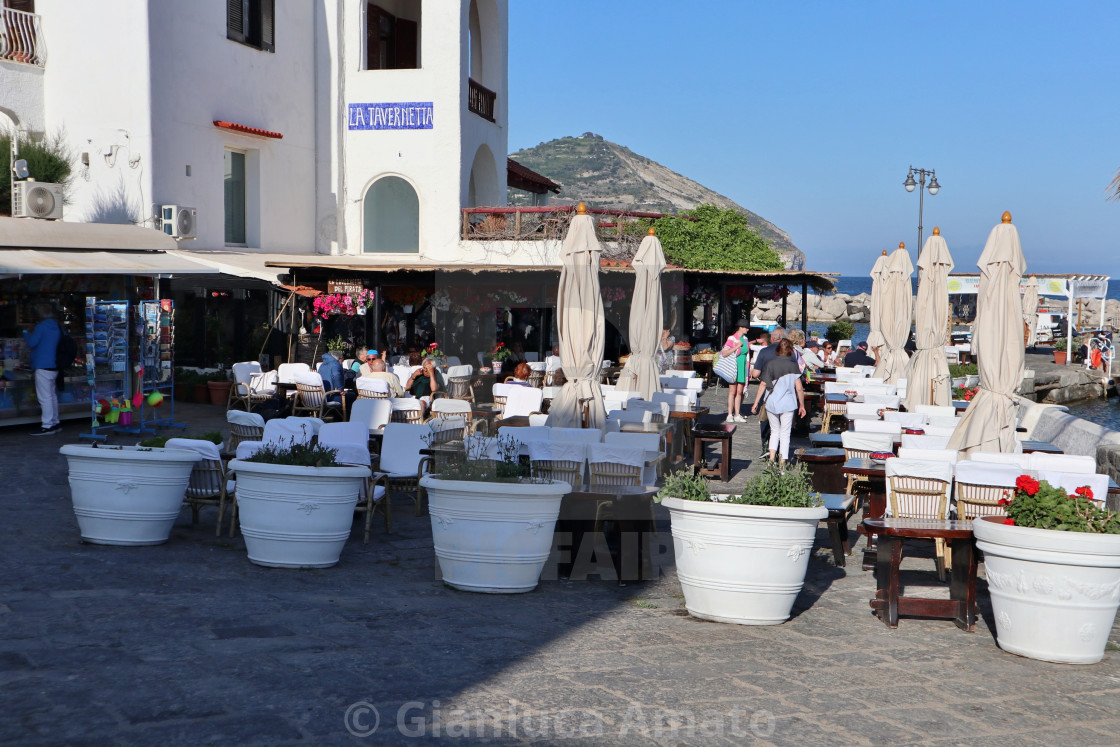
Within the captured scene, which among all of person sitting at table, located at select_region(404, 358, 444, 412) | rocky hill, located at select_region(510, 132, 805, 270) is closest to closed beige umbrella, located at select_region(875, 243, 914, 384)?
person sitting at table, located at select_region(404, 358, 444, 412)

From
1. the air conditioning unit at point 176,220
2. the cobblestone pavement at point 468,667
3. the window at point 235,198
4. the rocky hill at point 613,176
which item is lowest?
the cobblestone pavement at point 468,667

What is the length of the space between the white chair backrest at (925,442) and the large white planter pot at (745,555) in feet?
11.7

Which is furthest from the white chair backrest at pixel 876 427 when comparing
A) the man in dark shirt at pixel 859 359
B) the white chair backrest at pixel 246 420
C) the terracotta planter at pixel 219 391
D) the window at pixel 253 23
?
the window at pixel 253 23

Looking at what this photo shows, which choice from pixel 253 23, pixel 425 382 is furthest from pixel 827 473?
pixel 253 23

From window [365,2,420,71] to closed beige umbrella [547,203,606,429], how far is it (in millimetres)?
14613

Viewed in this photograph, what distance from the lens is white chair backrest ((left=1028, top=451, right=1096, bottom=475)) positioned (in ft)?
24.4

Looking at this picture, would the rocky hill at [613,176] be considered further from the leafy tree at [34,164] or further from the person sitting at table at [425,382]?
the person sitting at table at [425,382]

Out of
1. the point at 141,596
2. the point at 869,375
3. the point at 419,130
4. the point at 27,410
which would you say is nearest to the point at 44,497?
the point at 141,596

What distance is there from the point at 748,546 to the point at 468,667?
1724 mm

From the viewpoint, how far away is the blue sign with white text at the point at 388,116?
21.5 meters

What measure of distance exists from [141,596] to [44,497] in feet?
12.7

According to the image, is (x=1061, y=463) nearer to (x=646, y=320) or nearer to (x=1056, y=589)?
(x=1056, y=589)

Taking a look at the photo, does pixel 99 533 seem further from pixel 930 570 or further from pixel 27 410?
pixel 27 410

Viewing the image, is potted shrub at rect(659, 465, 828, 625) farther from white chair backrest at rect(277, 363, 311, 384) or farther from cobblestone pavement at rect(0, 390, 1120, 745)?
white chair backrest at rect(277, 363, 311, 384)
